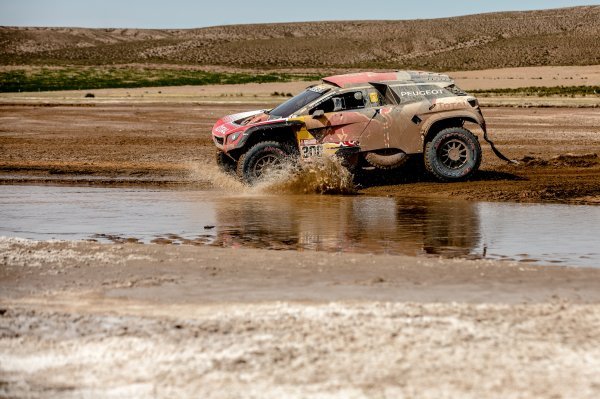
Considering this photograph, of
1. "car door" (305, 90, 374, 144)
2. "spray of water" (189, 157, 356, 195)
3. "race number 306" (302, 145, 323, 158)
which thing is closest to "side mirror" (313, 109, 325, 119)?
"car door" (305, 90, 374, 144)

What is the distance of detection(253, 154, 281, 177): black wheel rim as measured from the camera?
15.6m

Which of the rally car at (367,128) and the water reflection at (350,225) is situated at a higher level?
the rally car at (367,128)

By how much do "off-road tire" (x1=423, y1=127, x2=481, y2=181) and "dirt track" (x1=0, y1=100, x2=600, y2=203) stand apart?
0.22 m

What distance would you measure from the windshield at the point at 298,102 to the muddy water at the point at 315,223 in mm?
1354

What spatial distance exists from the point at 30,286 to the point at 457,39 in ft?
416

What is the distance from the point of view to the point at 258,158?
15656 mm

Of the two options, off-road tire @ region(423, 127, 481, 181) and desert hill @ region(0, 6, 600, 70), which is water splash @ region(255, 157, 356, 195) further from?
desert hill @ region(0, 6, 600, 70)

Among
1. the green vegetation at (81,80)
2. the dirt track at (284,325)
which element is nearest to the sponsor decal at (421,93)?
the dirt track at (284,325)

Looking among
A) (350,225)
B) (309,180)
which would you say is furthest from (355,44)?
(350,225)

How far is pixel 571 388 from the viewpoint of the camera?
567 cm

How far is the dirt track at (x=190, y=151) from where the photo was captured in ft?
52.0

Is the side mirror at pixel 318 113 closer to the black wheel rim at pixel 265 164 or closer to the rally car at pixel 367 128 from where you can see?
the rally car at pixel 367 128

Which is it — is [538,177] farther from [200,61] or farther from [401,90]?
[200,61]

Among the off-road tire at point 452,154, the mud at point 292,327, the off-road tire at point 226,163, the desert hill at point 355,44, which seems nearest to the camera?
the mud at point 292,327
